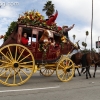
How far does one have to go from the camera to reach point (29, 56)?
902 cm

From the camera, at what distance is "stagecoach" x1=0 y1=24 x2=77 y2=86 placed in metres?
8.62

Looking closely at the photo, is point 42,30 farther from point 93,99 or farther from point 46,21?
point 93,99

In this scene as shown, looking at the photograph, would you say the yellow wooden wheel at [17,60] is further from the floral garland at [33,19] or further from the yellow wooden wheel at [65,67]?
the yellow wooden wheel at [65,67]

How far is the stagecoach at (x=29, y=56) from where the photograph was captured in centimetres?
862

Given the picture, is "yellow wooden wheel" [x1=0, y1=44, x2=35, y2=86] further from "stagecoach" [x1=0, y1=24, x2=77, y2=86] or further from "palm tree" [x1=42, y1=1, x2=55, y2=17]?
"palm tree" [x1=42, y1=1, x2=55, y2=17]

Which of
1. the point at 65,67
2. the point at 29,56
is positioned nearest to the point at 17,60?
the point at 29,56

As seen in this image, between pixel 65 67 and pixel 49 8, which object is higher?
pixel 49 8

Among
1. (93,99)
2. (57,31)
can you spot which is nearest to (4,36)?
(57,31)

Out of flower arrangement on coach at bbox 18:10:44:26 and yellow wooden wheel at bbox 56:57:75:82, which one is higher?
flower arrangement on coach at bbox 18:10:44:26

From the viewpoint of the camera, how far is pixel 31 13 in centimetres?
957

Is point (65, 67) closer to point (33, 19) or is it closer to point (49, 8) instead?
point (33, 19)

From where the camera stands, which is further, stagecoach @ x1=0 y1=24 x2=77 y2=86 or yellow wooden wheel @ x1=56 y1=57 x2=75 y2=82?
yellow wooden wheel @ x1=56 y1=57 x2=75 y2=82

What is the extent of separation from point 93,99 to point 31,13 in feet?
16.5

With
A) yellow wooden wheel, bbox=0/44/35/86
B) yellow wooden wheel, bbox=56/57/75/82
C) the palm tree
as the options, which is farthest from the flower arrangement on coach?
the palm tree
